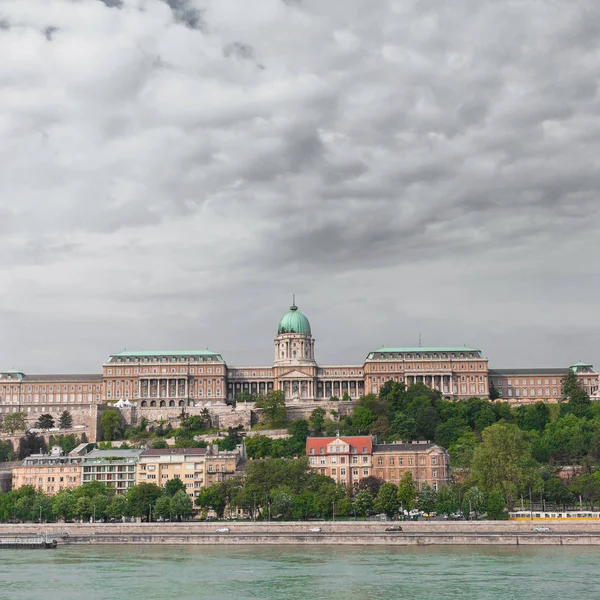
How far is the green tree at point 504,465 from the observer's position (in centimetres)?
8238

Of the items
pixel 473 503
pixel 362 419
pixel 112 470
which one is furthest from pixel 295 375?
pixel 473 503

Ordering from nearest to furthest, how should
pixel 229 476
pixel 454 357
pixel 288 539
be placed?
pixel 288 539, pixel 229 476, pixel 454 357

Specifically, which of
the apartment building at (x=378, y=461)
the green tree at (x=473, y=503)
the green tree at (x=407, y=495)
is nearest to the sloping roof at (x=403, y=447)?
the apartment building at (x=378, y=461)

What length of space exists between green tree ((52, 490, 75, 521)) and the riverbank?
4503 millimetres

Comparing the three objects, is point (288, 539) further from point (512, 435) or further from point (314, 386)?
point (314, 386)

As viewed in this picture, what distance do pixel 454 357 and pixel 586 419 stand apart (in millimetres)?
33654

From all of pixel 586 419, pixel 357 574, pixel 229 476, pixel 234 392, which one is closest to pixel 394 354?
pixel 234 392

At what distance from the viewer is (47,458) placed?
10212cm

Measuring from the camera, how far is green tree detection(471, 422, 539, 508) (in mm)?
82375

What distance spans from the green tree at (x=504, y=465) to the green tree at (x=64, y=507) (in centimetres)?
3463

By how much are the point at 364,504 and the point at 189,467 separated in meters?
22.4

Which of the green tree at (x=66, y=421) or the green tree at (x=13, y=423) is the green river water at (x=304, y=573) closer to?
the green tree at (x=13, y=423)

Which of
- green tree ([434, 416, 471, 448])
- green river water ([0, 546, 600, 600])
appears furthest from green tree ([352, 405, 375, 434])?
green river water ([0, 546, 600, 600])

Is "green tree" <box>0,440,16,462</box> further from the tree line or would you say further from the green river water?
the green river water
